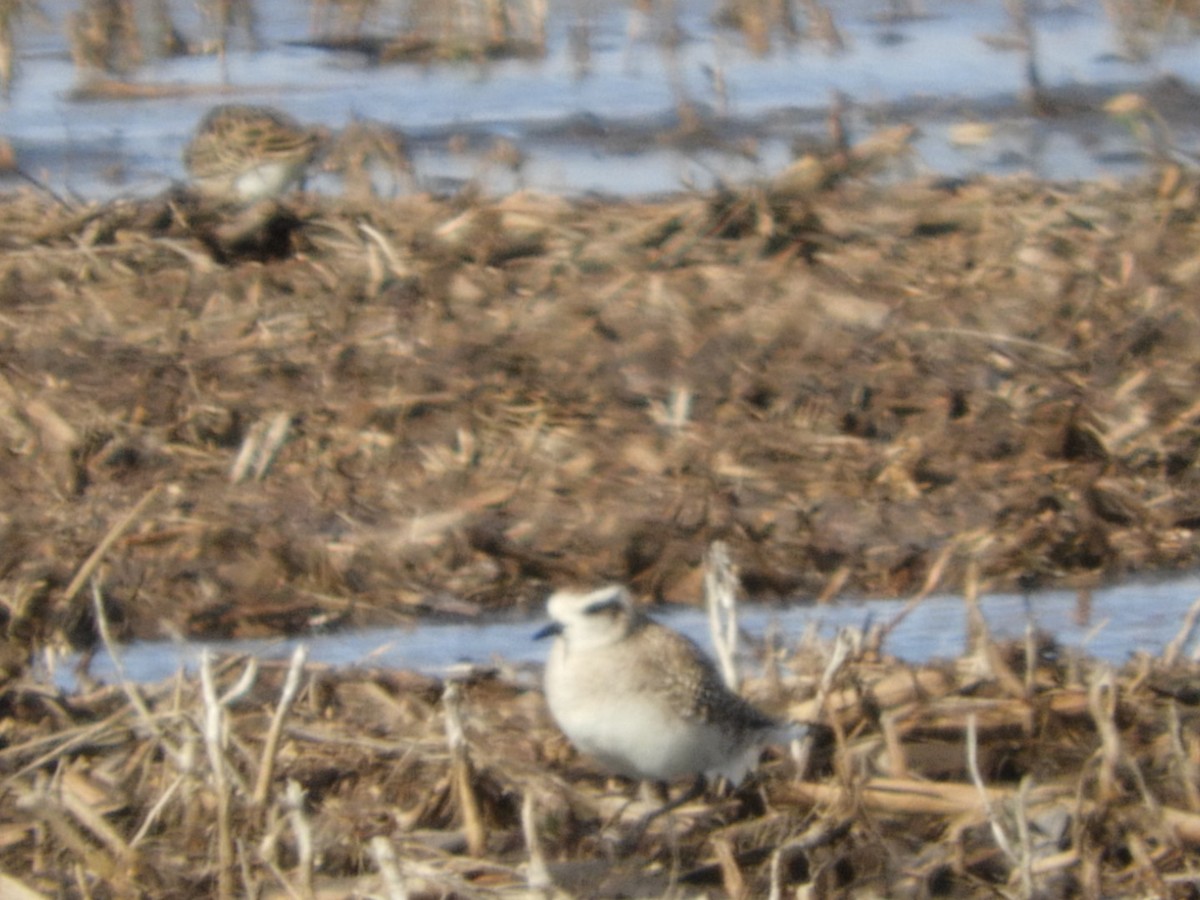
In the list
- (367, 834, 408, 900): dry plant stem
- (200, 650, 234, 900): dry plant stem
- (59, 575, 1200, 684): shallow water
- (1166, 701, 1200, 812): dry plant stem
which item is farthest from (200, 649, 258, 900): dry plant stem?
(1166, 701, 1200, 812): dry plant stem

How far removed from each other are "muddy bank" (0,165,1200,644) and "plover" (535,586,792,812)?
0.99m

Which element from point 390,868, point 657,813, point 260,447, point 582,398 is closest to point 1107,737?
point 657,813

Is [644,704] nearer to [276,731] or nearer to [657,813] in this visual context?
[657,813]

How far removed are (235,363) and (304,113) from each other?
4094 millimetres

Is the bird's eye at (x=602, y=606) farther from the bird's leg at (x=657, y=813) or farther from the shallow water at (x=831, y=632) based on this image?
the shallow water at (x=831, y=632)

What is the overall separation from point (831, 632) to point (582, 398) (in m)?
1.74

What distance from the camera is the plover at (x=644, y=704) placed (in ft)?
12.9

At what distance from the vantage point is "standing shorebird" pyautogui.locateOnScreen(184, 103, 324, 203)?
8.30 m

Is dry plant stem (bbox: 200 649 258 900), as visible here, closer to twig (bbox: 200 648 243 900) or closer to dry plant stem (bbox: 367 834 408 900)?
twig (bbox: 200 648 243 900)

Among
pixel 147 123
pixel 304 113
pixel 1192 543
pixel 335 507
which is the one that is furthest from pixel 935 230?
pixel 147 123

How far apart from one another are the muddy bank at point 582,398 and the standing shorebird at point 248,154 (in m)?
0.24

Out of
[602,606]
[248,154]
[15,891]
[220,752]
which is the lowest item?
[15,891]

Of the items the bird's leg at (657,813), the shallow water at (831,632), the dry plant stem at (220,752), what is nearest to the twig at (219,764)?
the dry plant stem at (220,752)

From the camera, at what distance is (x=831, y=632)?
482 centimetres
